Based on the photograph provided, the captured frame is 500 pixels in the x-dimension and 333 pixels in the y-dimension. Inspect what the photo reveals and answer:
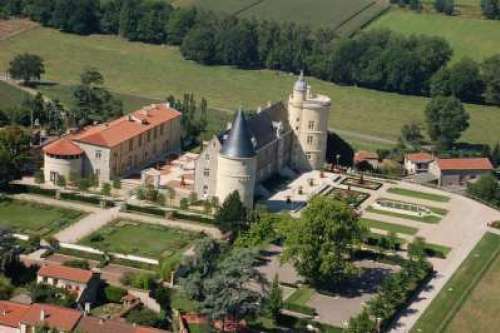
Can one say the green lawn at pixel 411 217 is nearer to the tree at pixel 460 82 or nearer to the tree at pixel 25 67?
the tree at pixel 460 82

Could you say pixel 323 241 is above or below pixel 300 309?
above

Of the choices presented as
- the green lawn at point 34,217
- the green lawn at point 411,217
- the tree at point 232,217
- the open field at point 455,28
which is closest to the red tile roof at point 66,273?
the green lawn at point 34,217

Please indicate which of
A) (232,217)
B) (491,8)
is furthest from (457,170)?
(491,8)

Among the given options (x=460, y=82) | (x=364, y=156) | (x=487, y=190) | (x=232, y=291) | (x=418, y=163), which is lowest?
(x=232, y=291)

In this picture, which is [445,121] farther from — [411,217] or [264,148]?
[264,148]

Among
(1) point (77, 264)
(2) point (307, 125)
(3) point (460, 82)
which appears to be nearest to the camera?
(1) point (77, 264)

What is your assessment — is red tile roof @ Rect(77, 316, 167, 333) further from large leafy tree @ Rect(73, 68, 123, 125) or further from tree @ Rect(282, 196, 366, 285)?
large leafy tree @ Rect(73, 68, 123, 125)

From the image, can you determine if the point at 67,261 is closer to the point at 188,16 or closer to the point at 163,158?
the point at 163,158
